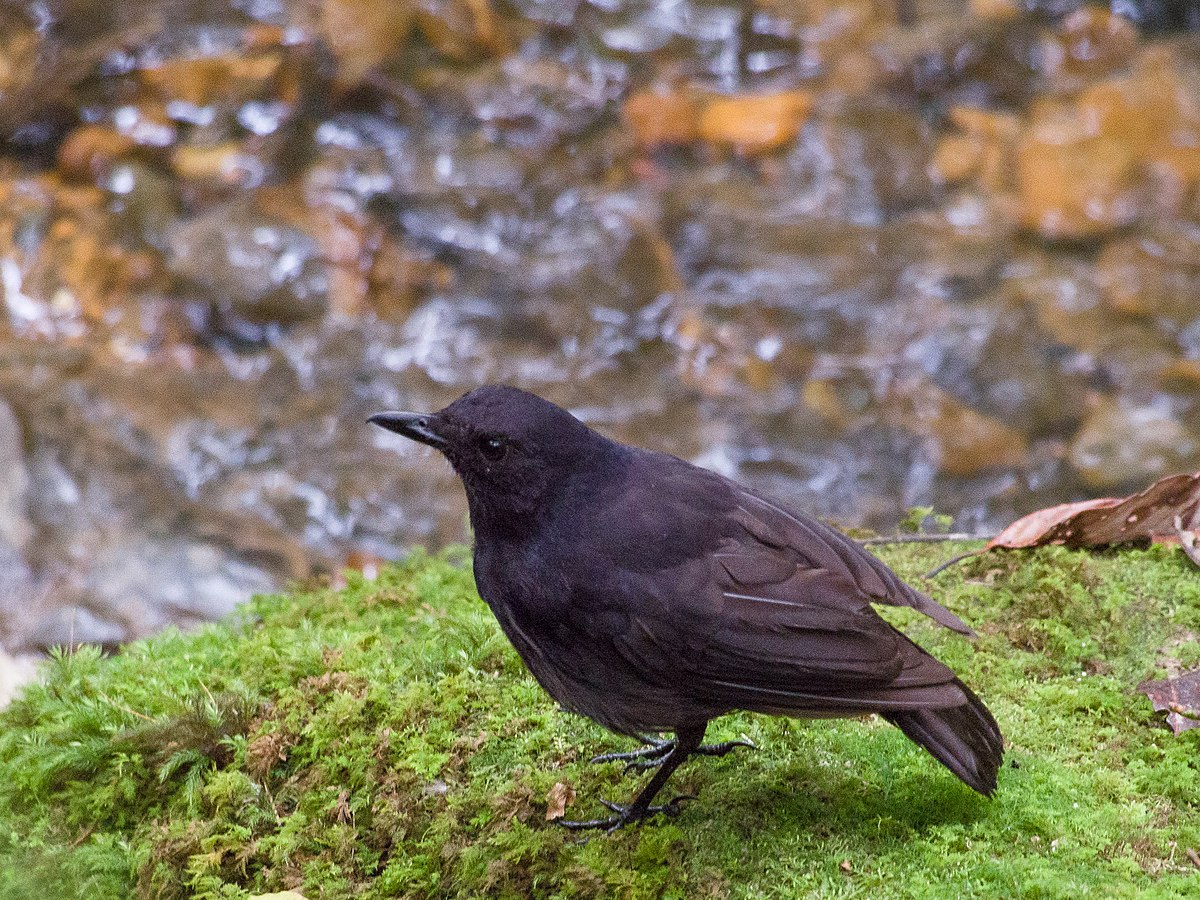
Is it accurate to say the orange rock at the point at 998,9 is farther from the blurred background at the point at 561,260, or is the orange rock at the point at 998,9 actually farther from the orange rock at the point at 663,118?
the orange rock at the point at 663,118

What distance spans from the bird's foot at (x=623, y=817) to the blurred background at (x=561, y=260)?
14.7 ft

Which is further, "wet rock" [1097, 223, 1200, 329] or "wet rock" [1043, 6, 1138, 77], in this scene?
"wet rock" [1043, 6, 1138, 77]

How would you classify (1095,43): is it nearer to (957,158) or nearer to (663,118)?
(957,158)

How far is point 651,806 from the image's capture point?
3174 mm

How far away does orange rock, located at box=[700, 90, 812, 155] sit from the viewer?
977cm

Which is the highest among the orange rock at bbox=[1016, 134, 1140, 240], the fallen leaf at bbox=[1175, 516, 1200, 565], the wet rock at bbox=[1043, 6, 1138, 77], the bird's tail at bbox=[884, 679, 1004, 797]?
the bird's tail at bbox=[884, 679, 1004, 797]

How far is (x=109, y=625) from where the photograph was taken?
6.82 metres

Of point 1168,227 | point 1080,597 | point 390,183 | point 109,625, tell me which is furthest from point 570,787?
point 1168,227

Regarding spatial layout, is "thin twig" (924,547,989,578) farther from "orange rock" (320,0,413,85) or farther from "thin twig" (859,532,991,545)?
"orange rock" (320,0,413,85)

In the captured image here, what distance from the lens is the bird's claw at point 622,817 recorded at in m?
3.09

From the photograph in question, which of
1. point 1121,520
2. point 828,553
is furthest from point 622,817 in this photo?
point 1121,520

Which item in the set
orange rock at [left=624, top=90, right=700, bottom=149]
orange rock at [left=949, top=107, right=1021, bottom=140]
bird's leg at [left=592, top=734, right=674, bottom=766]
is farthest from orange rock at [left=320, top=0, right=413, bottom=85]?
bird's leg at [left=592, top=734, right=674, bottom=766]

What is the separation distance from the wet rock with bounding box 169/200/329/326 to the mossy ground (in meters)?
5.00

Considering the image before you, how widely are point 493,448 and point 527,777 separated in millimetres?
991
